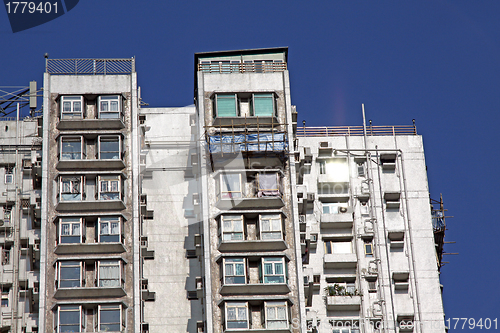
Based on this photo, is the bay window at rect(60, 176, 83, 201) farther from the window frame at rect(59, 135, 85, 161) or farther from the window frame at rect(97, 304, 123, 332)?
the window frame at rect(97, 304, 123, 332)

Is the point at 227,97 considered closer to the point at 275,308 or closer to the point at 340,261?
the point at 340,261

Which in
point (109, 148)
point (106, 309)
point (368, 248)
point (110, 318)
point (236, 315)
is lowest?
point (236, 315)

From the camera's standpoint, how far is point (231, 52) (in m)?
93.5

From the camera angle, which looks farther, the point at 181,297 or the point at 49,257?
the point at 181,297

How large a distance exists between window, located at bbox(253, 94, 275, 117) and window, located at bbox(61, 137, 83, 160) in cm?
1478

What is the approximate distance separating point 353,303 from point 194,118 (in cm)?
2126

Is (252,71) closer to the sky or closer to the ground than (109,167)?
closer to the sky

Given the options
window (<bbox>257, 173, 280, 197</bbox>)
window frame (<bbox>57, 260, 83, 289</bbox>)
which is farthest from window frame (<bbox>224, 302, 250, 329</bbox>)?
window frame (<bbox>57, 260, 83, 289</bbox>)

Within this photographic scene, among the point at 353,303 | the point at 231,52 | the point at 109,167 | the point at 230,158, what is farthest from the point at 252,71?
the point at 353,303

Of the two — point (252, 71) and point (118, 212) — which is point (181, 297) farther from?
point (252, 71)

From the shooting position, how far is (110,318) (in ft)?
257

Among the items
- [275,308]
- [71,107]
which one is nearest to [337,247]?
[275,308]

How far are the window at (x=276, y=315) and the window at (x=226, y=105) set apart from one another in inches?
666

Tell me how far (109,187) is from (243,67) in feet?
56.3
